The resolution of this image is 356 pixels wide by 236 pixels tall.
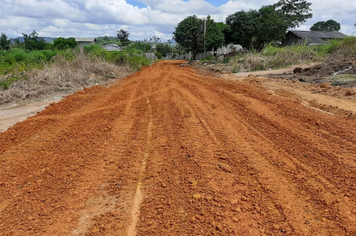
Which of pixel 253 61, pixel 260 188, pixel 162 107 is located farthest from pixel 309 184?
pixel 253 61

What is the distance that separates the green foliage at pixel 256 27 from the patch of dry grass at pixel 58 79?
2015 centimetres

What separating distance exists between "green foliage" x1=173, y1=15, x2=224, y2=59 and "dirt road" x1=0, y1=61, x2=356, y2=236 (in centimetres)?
2467

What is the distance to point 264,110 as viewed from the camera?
5312 millimetres

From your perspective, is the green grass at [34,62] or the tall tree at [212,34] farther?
the tall tree at [212,34]

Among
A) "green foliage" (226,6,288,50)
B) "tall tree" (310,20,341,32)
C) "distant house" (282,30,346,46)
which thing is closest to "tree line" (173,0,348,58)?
"green foliage" (226,6,288,50)

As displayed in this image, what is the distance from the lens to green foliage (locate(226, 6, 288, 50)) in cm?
2812

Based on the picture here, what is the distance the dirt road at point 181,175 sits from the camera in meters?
2.12

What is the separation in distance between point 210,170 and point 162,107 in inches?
127

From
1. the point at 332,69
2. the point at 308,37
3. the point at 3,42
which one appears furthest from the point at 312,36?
the point at 3,42

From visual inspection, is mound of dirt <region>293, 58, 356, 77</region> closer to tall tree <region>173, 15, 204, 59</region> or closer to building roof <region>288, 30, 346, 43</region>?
tall tree <region>173, 15, 204, 59</region>

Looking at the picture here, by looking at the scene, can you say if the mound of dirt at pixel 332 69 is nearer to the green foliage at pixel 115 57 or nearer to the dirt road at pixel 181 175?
the dirt road at pixel 181 175

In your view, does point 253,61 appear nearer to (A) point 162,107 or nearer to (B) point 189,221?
(A) point 162,107

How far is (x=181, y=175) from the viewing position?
9.29 feet

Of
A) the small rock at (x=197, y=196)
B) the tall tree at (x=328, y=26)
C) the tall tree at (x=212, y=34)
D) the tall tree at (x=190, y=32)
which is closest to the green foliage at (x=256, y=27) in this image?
the tall tree at (x=212, y=34)
